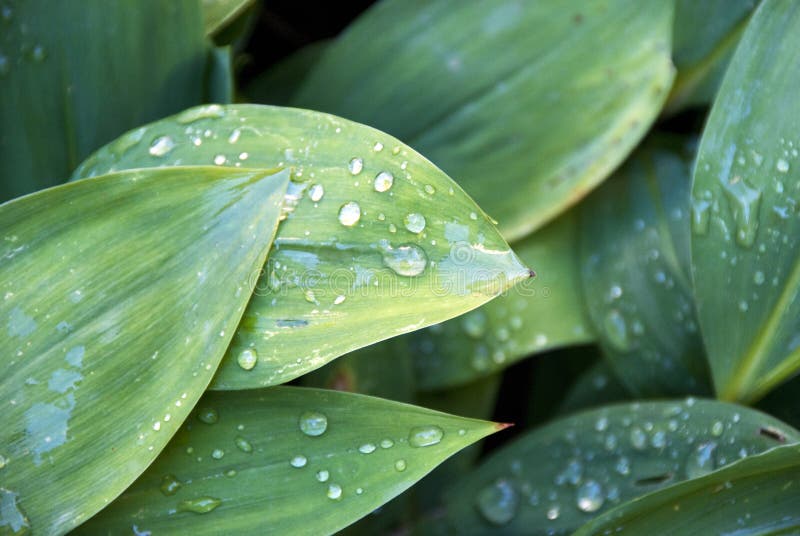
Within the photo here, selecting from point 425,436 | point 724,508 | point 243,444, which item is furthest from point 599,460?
point 243,444

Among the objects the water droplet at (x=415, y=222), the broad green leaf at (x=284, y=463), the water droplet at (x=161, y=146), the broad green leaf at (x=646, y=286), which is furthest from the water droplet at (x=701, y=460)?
the water droplet at (x=161, y=146)

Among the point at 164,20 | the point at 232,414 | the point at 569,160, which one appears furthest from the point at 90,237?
the point at 569,160

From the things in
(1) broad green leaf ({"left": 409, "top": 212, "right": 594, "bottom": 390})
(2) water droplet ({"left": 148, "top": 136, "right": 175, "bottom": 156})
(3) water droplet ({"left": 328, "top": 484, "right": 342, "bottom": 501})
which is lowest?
(1) broad green leaf ({"left": 409, "top": 212, "right": 594, "bottom": 390})

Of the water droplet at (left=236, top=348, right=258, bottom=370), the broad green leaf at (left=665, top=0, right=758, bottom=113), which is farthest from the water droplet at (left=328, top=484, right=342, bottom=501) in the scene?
the broad green leaf at (left=665, top=0, right=758, bottom=113)

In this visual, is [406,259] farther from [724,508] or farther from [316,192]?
[724,508]

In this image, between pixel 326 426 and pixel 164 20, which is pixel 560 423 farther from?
pixel 164 20

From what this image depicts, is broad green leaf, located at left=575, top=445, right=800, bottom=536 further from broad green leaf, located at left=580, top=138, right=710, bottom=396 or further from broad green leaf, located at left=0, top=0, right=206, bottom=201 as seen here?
broad green leaf, located at left=0, top=0, right=206, bottom=201
